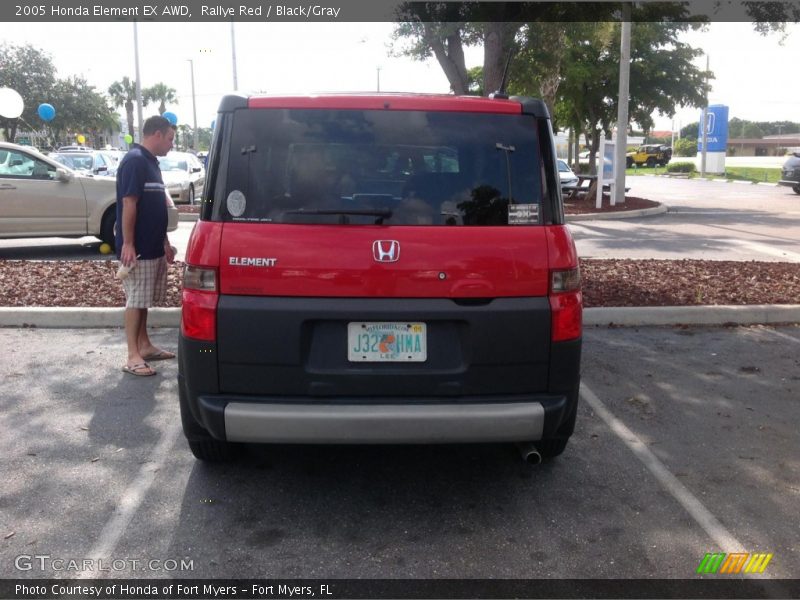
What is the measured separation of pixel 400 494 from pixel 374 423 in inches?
27.6

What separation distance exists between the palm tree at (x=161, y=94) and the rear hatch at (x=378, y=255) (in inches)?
4166

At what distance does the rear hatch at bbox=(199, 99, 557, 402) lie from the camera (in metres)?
3.47

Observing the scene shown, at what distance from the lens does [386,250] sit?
137 inches

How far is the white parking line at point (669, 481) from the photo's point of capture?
3504 mm

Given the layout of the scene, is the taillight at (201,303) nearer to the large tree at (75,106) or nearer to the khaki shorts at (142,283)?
the khaki shorts at (142,283)

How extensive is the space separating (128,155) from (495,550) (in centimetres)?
388

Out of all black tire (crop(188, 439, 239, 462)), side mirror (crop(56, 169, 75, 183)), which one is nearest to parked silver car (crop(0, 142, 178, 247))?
side mirror (crop(56, 169, 75, 183))

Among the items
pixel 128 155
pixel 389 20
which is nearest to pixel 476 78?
pixel 389 20

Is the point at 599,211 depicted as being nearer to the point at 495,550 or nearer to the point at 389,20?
the point at 389,20

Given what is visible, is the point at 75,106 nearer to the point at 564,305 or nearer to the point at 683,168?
the point at 683,168

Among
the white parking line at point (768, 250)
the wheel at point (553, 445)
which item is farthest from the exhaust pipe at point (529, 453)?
the white parking line at point (768, 250)

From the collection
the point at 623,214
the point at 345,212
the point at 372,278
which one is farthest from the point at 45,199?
the point at 623,214

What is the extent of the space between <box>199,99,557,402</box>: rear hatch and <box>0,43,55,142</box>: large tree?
50488mm

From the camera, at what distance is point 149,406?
520 cm
